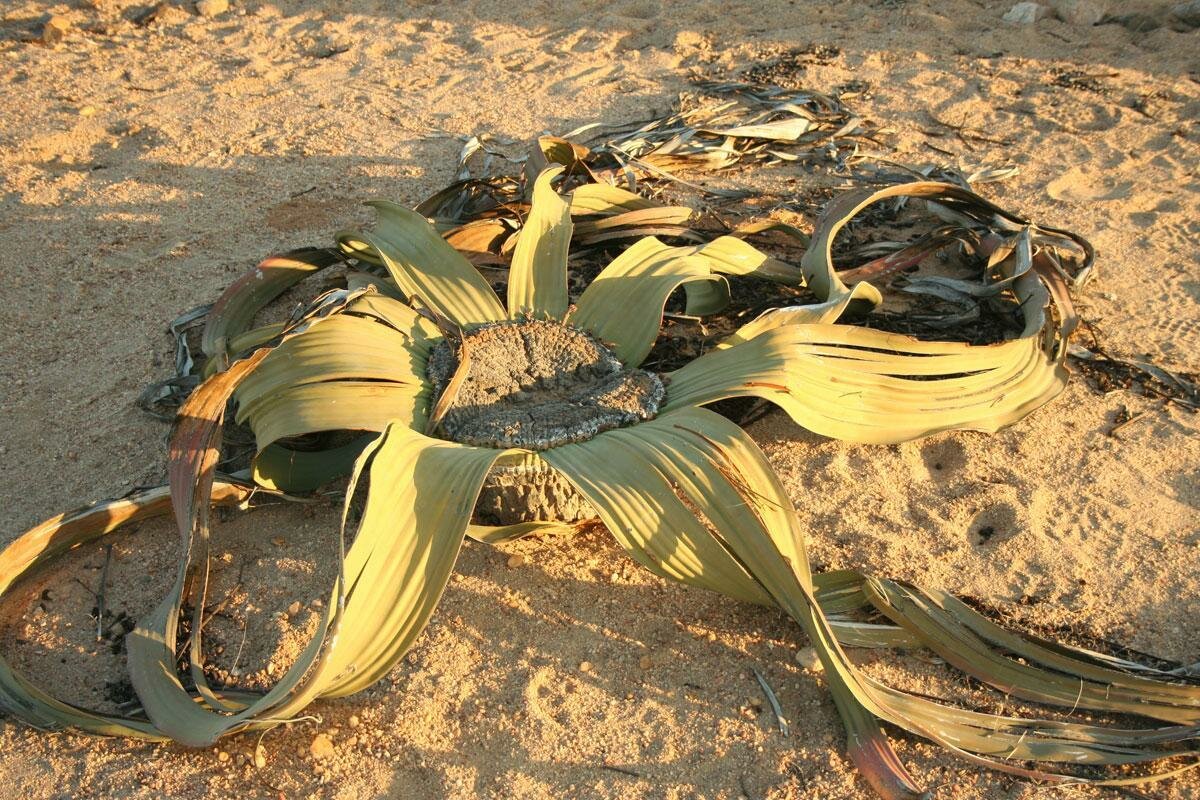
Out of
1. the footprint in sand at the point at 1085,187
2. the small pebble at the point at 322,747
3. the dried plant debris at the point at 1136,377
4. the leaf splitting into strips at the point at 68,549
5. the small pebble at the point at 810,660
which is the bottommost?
the dried plant debris at the point at 1136,377

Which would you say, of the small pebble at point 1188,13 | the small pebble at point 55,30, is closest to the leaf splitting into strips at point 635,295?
the small pebble at point 1188,13

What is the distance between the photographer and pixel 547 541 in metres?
1.94

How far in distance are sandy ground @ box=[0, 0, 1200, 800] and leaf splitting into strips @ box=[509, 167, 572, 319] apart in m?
0.55

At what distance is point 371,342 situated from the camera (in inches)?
78.2

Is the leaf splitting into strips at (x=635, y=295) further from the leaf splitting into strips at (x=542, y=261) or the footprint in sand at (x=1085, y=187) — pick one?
the footprint in sand at (x=1085, y=187)

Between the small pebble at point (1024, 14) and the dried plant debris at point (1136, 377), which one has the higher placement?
the small pebble at point (1024, 14)

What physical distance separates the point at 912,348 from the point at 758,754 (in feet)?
2.85

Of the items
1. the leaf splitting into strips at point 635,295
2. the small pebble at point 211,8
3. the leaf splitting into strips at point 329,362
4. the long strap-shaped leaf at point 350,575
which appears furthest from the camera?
the small pebble at point 211,8

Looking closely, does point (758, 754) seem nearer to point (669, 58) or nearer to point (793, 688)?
point (793, 688)

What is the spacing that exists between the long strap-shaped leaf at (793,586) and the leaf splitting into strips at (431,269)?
574 mm

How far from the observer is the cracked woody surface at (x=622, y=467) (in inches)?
60.8

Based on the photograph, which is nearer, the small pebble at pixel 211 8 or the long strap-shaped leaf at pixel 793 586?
the long strap-shaped leaf at pixel 793 586

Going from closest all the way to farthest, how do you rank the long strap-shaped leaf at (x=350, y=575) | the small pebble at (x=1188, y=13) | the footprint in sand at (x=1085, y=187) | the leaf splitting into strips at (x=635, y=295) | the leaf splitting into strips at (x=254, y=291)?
the long strap-shaped leaf at (x=350, y=575)
the leaf splitting into strips at (x=635, y=295)
the leaf splitting into strips at (x=254, y=291)
the footprint in sand at (x=1085, y=187)
the small pebble at (x=1188, y=13)

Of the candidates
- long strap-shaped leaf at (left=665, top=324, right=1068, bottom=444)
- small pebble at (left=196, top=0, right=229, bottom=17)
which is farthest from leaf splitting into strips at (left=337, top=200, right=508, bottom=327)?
small pebble at (left=196, top=0, right=229, bottom=17)
